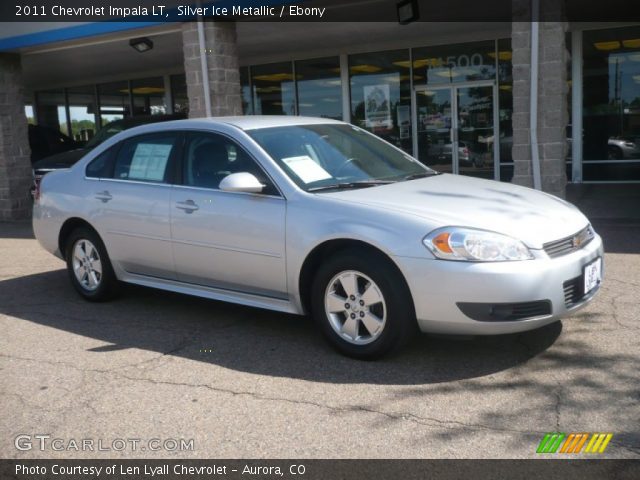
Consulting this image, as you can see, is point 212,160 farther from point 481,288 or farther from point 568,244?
point 568,244

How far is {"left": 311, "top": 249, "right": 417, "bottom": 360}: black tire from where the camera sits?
4.31 metres

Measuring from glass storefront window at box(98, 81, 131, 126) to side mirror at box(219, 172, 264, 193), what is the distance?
17.8 meters

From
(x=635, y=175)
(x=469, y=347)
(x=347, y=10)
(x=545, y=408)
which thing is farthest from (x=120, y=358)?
(x=635, y=175)

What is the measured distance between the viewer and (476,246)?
Answer: 13.6ft

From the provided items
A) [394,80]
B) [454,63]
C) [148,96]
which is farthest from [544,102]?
[148,96]

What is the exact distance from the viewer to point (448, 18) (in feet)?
42.7

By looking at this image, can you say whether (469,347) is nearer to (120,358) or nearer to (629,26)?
(120,358)

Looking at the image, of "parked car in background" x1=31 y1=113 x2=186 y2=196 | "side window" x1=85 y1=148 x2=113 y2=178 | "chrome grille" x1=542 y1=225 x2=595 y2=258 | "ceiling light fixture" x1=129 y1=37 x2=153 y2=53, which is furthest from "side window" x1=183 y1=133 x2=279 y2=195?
"parked car in background" x1=31 y1=113 x2=186 y2=196

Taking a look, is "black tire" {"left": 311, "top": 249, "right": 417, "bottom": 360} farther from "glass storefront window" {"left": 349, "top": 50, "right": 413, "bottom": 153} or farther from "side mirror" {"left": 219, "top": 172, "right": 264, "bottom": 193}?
"glass storefront window" {"left": 349, "top": 50, "right": 413, "bottom": 153}

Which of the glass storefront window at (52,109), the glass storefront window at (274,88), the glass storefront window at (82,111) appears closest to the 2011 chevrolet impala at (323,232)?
the glass storefront window at (274,88)

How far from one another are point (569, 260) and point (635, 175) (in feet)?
35.9

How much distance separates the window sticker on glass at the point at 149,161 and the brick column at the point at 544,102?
467 cm

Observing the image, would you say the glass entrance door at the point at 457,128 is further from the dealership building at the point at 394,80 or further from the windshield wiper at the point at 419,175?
the windshield wiper at the point at 419,175

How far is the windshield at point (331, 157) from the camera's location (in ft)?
16.7
